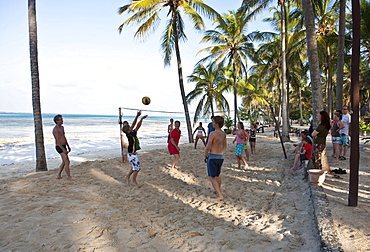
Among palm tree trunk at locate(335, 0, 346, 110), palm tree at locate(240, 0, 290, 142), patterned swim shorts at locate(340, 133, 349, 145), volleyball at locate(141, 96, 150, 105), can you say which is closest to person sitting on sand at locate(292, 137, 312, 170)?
patterned swim shorts at locate(340, 133, 349, 145)

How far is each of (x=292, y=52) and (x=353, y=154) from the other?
1567 cm

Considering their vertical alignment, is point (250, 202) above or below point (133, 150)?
below

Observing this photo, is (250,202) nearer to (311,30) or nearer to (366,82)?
(311,30)

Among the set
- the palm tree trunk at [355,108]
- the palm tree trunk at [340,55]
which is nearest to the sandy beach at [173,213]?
the palm tree trunk at [355,108]

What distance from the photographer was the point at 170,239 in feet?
10.6

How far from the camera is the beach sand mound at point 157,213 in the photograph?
3092 millimetres

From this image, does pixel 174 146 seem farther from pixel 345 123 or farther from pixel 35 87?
pixel 345 123

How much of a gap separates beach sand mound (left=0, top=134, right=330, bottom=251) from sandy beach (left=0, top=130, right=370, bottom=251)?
1 centimetres

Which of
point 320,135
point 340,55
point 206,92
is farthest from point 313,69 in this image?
point 206,92

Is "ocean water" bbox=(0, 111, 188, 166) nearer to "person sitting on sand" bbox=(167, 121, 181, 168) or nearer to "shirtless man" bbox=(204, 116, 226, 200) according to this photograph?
"person sitting on sand" bbox=(167, 121, 181, 168)

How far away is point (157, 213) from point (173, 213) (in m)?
0.26

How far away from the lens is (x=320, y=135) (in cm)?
518

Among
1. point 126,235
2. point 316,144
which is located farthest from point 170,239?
point 316,144

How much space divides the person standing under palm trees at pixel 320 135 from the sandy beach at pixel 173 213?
1.54 ft
